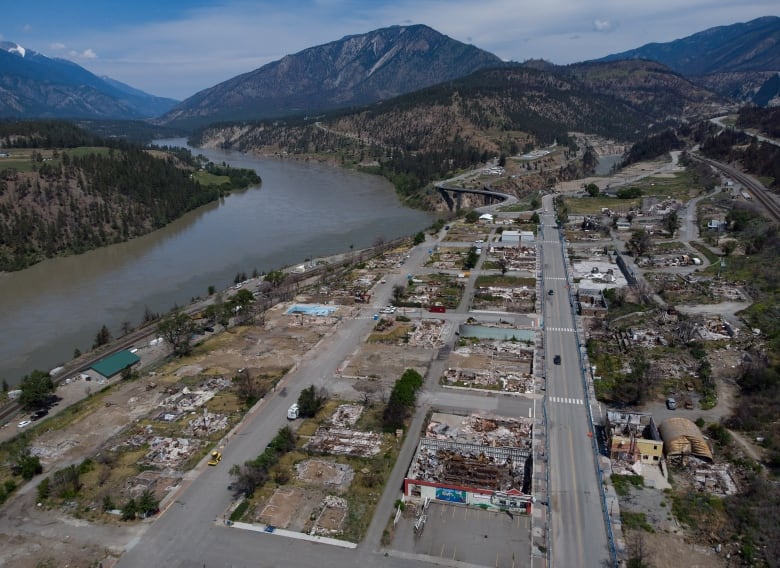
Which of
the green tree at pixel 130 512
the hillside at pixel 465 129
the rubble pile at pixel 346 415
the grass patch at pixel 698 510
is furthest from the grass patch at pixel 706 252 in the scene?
the green tree at pixel 130 512

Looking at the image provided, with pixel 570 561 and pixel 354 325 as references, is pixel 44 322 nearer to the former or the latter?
pixel 354 325

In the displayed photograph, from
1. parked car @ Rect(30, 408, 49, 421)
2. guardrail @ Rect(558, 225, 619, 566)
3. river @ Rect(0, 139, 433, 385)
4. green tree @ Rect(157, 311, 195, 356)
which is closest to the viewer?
guardrail @ Rect(558, 225, 619, 566)

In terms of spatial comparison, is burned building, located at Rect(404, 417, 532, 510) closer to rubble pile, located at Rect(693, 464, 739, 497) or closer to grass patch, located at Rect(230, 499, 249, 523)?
grass patch, located at Rect(230, 499, 249, 523)

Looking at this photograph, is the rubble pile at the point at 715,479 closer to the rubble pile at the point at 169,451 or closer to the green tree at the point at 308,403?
the green tree at the point at 308,403

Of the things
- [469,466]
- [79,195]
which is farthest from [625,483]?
[79,195]

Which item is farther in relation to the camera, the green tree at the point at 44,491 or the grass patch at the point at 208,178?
the grass patch at the point at 208,178

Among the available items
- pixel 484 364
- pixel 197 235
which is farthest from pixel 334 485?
pixel 197 235

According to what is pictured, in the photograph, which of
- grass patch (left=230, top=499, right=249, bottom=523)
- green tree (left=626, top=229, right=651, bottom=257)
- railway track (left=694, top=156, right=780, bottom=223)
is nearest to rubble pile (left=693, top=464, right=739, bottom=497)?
grass patch (left=230, top=499, right=249, bottom=523)
